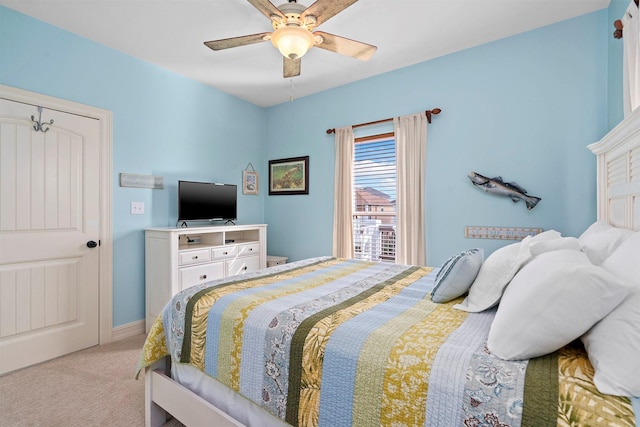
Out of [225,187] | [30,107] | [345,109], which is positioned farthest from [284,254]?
[30,107]

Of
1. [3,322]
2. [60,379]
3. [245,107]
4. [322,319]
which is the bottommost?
[60,379]

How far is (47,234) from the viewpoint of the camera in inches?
98.1

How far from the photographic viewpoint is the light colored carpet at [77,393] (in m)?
1.76

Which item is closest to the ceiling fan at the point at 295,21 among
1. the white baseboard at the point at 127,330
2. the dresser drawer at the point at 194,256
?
the dresser drawer at the point at 194,256

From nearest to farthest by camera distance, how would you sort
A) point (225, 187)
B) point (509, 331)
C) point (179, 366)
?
point (509, 331), point (179, 366), point (225, 187)

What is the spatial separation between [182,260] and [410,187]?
95.9 inches

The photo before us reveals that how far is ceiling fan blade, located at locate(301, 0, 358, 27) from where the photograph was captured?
1.73 meters

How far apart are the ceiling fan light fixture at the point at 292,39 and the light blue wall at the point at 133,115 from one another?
1.92 meters

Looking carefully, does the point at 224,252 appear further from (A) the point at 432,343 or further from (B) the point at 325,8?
(A) the point at 432,343

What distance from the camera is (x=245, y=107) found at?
429 cm

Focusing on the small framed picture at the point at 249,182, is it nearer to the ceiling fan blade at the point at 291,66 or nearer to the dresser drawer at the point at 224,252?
the dresser drawer at the point at 224,252

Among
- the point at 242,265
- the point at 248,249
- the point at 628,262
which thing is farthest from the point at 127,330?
the point at 628,262

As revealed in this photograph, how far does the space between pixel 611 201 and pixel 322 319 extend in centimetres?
197

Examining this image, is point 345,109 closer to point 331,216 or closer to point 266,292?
point 331,216
